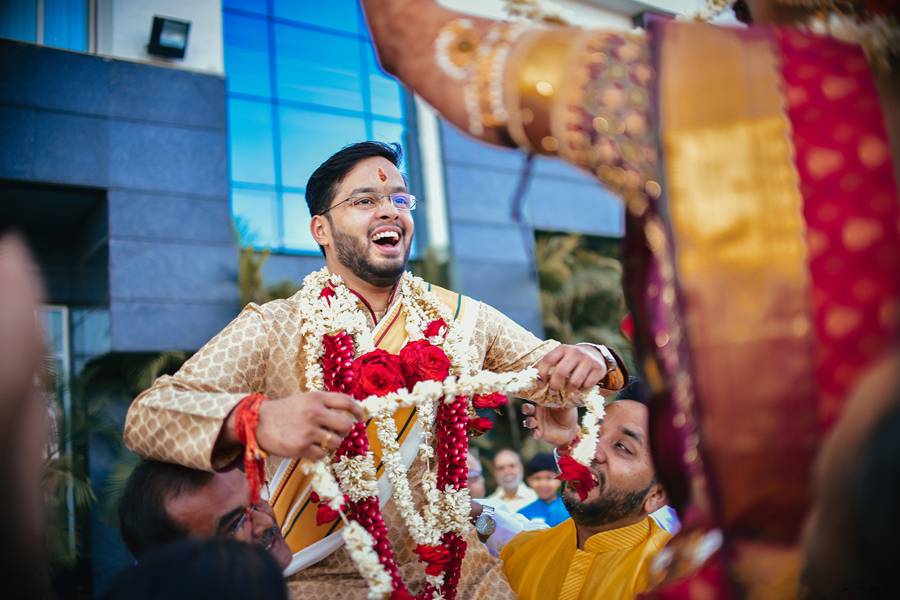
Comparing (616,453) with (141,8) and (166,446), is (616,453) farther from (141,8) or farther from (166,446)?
(141,8)

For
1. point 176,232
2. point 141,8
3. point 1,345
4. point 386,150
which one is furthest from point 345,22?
point 1,345

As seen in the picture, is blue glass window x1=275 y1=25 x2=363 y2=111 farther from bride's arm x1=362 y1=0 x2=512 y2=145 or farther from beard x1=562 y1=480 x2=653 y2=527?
bride's arm x1=362 y1=0 x2=512 y2=145

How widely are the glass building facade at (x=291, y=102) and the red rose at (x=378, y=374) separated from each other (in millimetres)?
10357

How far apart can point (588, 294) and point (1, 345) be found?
1446 cm

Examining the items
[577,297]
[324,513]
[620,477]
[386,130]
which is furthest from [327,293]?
[577,297]

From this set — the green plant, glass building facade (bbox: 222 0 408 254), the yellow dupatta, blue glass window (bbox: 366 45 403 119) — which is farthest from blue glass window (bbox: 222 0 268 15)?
the yellow dupatta

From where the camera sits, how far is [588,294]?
608 inches

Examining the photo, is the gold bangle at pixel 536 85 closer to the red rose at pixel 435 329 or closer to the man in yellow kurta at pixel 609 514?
the red rose at pixel 435 329

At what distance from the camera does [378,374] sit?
105 inches

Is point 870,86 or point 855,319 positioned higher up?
point 870,86

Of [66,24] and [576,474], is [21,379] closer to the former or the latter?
[576,474]

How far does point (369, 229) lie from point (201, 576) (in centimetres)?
184

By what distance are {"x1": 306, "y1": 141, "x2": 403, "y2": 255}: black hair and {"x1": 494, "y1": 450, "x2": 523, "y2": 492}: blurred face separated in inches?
216

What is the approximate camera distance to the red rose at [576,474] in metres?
2.84
